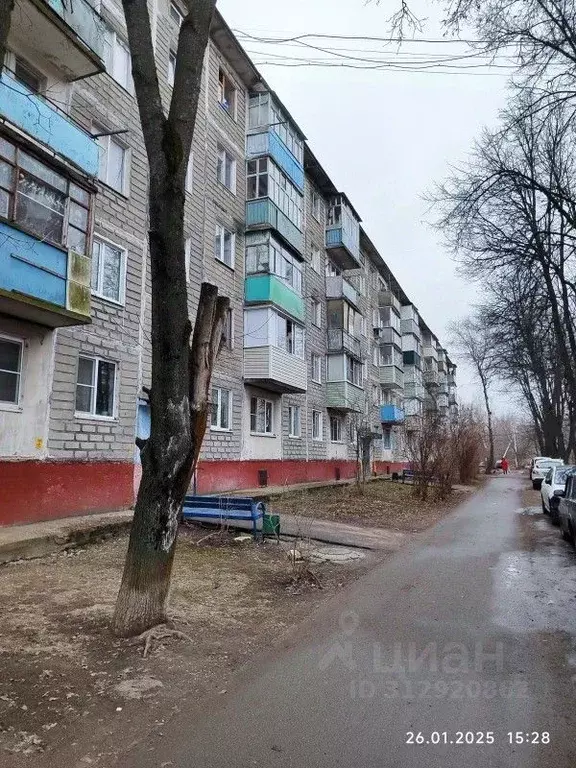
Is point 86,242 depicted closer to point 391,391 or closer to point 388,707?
point 388,707

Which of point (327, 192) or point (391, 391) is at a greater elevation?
point (327, 192)

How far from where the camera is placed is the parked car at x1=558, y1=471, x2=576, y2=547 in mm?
10595

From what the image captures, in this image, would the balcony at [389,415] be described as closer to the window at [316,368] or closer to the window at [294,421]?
the window at [316,368]

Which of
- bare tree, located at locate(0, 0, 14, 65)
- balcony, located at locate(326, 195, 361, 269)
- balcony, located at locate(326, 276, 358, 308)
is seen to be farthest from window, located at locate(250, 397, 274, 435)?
bare tree, located at locate(0, 0, 14, 65)

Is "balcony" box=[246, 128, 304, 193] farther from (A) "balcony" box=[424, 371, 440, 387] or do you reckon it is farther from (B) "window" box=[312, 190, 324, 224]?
(A) "balcony" box=[424, 371, 440, 387]

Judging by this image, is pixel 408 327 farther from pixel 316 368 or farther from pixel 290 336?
pixel 290 336

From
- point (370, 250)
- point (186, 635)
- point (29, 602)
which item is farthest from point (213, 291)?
point (370, 250)

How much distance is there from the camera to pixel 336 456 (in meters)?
29.5

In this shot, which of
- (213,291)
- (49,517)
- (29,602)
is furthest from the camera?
(49,517)

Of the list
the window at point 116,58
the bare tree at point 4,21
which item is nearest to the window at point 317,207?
the window at point 116,58

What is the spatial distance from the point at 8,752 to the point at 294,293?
1969 centimetres

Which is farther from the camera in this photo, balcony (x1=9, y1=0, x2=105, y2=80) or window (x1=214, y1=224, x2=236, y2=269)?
window (x1=214, y1=224, x2=236, y2=269)

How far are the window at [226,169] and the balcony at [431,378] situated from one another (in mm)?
43189

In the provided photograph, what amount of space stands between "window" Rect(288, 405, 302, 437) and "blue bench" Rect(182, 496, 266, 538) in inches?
480
